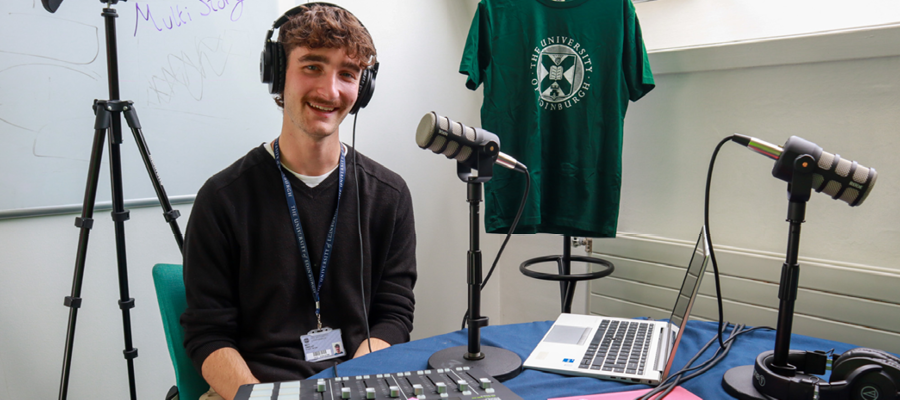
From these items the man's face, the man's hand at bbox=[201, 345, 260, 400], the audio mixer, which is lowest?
the man's hand at bbox=[201, 345, 260, 400]

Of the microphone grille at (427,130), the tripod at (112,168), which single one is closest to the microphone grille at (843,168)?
the microphone grille at (427,130)

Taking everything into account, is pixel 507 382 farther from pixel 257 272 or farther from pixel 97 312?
pixel 97 312

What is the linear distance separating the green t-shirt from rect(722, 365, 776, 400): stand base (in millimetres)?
829

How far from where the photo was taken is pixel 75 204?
4.84ft

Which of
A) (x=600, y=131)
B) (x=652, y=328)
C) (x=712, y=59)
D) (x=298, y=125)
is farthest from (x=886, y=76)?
(x=298, y=125)

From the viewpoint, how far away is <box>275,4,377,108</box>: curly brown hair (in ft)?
4.23

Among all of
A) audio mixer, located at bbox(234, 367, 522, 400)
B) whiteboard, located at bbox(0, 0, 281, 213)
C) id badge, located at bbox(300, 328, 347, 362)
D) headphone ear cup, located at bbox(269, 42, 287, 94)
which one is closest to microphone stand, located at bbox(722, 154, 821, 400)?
audio mixer, located at bbox(234, 367, 522, 400)

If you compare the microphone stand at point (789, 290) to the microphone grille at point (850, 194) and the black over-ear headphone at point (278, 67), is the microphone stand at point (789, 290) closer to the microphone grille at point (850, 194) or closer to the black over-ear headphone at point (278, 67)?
the microphone grille at point (850, 194)

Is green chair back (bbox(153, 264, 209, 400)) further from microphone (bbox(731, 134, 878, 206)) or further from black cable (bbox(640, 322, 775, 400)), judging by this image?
microphone (bbox(731, 134, 878, 206))

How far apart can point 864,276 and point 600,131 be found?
0.80m

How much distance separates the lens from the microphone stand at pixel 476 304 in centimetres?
86

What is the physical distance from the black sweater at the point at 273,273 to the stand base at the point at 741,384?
75 cm

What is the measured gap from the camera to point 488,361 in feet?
2.98

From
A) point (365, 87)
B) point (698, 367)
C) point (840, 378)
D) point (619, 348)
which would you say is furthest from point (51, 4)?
point (840, 378)
